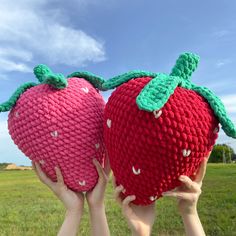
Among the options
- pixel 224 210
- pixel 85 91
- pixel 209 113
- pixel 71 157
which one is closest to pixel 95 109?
pixel 85 91

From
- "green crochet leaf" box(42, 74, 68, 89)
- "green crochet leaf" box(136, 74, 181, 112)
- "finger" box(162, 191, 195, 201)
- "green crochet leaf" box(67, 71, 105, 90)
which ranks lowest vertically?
"finger" box(162, 191, 195, 201)

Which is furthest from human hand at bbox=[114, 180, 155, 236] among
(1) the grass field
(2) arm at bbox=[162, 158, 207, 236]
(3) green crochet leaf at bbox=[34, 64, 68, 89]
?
(1) the grass field

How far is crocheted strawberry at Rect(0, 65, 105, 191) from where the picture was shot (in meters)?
1.42

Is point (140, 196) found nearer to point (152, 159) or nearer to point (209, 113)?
point (152, 159)

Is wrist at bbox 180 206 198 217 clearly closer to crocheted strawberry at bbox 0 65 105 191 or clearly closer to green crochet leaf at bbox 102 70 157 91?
crocheted strawberry at bbox 0 65 105 191

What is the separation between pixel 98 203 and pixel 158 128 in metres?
0.51

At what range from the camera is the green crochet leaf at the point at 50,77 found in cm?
142

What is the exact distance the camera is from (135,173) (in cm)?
128

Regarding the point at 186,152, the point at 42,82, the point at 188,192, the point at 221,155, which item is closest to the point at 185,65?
the point at 186,152

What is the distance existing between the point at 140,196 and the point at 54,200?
190 inches

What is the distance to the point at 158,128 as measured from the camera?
119 centimetres

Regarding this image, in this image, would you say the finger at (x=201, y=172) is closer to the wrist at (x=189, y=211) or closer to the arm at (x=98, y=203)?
the wrist at (x=189, y=211)

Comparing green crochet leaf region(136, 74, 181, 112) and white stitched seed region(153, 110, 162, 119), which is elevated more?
green crochet leaf region(136, 74, 181, 112)

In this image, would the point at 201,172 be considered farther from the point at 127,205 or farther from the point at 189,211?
the point at 127,205
